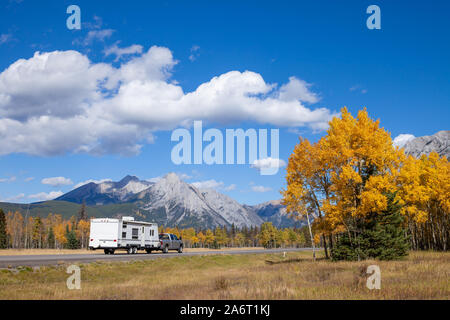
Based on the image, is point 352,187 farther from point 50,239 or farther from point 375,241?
point 50,239

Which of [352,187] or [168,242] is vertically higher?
[352,187]

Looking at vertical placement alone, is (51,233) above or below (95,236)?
below

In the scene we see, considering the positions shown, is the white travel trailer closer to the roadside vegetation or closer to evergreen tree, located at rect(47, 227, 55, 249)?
the roadside vegetation

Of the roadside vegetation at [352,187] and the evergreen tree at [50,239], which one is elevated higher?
the roadside vegetation at [352,187]

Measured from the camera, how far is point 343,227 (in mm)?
26281

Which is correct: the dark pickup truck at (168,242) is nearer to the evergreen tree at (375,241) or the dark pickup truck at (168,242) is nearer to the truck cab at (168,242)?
the truck cab at (168,242)

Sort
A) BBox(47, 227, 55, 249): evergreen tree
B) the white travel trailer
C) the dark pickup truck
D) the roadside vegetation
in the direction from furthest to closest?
1. BBox(47, 227, 55, 249): evergreen tree
2. the dark pickup truck
3. the white travel trailer
4. the roadside vegetation

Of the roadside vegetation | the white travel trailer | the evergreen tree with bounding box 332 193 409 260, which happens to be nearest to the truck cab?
the white travel trailer

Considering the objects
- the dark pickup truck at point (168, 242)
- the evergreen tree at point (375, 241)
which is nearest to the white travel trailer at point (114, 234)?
the dark pickup truck at point (168, 242)

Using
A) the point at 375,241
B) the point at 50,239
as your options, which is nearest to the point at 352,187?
the point at 375,241

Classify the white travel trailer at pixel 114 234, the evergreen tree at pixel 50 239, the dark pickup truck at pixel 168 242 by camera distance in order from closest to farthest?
the white travel trailer at pixel 114 234 < the dark pickup truck at pixel 168 242 < the evergreen tree at pixel 50 239

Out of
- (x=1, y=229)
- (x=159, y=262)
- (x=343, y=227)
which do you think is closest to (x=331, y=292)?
(x=343, y=227)
